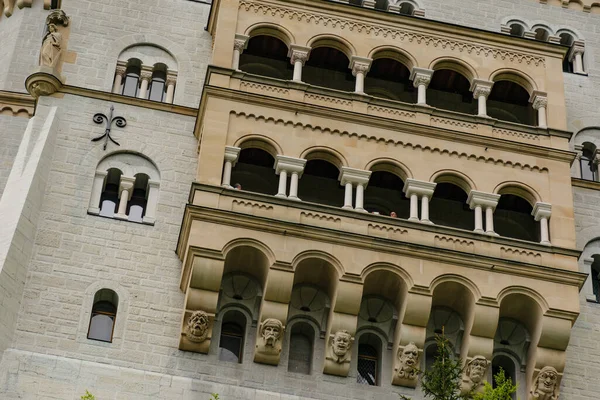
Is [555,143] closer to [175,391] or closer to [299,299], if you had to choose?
[299,299]

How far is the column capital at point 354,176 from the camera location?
1050 inches

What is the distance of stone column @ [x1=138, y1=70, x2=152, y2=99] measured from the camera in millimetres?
28656

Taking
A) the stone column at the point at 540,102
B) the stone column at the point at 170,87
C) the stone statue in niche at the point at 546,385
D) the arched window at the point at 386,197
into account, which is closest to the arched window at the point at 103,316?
the stone column at the point at 170,87

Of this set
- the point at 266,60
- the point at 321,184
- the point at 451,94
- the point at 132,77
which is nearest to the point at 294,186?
the point at 321,184

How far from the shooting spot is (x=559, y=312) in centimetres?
2567

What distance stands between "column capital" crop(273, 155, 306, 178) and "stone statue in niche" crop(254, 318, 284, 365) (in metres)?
3.24

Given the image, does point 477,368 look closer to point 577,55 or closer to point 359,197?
point 359,197

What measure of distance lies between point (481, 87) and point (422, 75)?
4.35ft

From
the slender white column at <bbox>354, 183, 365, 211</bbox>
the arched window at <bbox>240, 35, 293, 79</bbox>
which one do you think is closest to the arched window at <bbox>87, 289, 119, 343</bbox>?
the slender white column at <bbox>354, 183, 365, 211</bbox>

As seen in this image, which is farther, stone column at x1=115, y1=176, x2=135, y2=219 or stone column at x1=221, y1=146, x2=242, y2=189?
stone column at x1=115, y1=176, x2=135, y2=219

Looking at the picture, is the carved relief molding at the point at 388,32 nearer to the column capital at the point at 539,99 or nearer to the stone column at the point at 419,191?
the column capital at the point at 539,99

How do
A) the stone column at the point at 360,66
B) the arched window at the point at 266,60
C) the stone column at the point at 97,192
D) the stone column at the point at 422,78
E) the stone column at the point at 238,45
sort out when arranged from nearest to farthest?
the stone column at the point at 97,192
the stone column at the point at 238,45
the stone column at the point at 360,66
the stone column at the point at 422,78
the arched window at the point at 266,60

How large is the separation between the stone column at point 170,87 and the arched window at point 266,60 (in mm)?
1531

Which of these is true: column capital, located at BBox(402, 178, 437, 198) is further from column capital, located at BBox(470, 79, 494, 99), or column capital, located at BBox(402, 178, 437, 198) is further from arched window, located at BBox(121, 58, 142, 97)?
arched window, located at BBox(121, 58, 142, 97)
